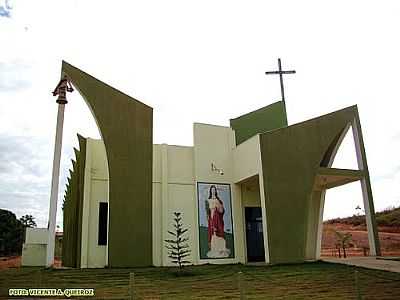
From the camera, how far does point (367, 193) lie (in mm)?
15664

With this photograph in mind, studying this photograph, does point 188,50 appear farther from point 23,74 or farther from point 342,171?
point 342,171

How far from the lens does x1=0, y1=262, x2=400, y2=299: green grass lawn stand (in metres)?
8.01

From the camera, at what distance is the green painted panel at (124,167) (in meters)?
13.5

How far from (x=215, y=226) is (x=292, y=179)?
3673mm

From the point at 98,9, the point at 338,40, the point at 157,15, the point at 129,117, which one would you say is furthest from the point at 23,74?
the point at 338,40

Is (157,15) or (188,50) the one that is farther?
(188,50)

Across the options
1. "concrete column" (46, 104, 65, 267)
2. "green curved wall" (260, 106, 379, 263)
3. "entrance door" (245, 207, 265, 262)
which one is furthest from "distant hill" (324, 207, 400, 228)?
"concrete column" (46, 104, 65, 267)

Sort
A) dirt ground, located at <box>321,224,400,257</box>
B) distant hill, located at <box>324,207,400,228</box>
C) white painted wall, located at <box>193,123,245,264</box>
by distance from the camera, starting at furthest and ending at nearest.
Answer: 1. distant hill, located at <box>324,207,400,228</box>
2. dirt ground, located at <box>321,224,400,257</box>
3. white painted wall, located at <box>193,123,245,264</box>

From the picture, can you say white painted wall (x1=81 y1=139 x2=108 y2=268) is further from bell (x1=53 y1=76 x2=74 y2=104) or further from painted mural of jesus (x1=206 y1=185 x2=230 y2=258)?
painted mural of jesus (x1=206 y1=185 x2=230 y2=258)

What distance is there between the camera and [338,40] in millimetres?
11289

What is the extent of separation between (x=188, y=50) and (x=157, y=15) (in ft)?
8.33

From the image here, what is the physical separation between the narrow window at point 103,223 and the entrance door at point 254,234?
19.7 feet

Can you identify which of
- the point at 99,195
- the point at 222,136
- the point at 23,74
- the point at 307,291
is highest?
the point at 23,74

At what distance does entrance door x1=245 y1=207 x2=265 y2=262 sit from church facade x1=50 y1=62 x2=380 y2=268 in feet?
0.14
